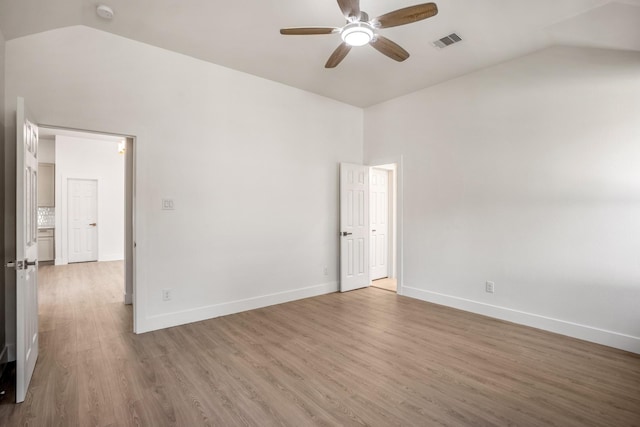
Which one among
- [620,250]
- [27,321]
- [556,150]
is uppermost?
[556,150]

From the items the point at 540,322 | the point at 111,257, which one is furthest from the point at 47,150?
the point at 540,322

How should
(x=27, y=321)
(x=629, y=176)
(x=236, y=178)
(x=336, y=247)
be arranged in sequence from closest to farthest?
(x=27, y=321), (x=629, y=176), (x=236, y=178), (x=336, y=247)

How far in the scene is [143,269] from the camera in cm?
341

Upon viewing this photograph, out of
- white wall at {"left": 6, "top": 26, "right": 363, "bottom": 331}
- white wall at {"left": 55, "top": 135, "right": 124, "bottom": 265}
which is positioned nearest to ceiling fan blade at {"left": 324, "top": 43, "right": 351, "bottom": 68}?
white wall at {"left": 6, "top": 26, "right": 363, "bottom": 331}

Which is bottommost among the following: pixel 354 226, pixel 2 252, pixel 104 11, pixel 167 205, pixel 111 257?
pixel 111 257

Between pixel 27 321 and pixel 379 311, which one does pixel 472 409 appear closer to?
pixel 379 311

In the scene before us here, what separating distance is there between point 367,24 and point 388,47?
363 millimetres

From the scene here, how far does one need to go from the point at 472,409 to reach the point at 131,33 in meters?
4.51

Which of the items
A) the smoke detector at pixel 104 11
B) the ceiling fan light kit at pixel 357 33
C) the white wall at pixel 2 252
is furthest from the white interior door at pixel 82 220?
the ceiling fan light kit at pixel 357 33

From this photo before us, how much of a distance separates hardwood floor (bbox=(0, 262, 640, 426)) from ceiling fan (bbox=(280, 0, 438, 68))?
8.91 feet

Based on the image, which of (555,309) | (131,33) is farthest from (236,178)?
(555,309)

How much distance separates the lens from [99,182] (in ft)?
27.2

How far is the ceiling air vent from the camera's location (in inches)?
127

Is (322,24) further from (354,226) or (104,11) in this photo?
(354,226)
